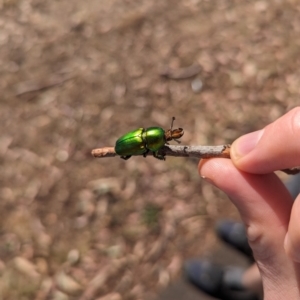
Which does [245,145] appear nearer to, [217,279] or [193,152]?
[193,152]

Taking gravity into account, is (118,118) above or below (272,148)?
below

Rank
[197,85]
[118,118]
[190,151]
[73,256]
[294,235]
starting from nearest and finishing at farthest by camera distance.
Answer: [294,235]
[190,151]
[73,256]
[118,118]
[197,85]

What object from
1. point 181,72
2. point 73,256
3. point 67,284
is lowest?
point 67,284

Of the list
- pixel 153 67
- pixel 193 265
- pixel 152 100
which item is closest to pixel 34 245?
pixel 193 265

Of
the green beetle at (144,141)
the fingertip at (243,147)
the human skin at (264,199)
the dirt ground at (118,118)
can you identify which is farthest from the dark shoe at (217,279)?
the fingertip at (243,147)

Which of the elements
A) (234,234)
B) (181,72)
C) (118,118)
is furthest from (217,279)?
(181,72)

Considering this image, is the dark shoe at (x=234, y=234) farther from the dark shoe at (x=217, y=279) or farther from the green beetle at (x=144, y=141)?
the green beetle at (x=144, y=141)
